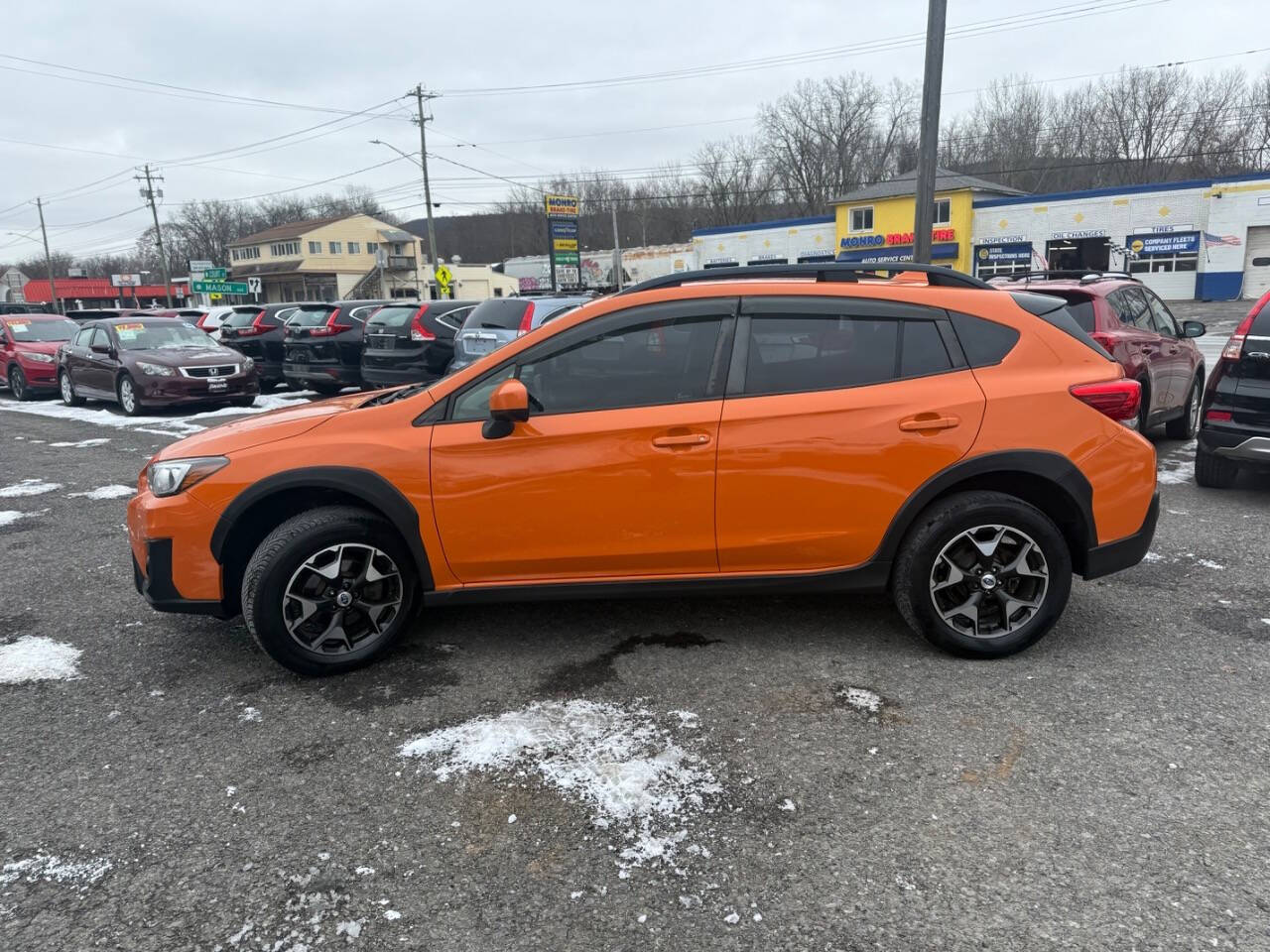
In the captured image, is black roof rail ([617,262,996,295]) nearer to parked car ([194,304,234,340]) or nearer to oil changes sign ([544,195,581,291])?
parked car ([194,304,234,340])

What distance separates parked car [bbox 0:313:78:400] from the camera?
16.5m

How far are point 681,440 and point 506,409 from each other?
737 mm

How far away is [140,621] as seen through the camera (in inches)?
183

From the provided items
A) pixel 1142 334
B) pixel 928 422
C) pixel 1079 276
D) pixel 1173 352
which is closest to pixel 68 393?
pixel 1079 276

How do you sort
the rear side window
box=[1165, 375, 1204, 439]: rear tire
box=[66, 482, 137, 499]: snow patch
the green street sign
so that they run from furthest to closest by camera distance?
the green street sign
box=[1165, 375, 1204, 439]: rear tire
box=[66, 482, 137, 499]: snow patch
the rear side window

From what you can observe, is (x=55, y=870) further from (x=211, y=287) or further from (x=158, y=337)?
(x=211, y=287)

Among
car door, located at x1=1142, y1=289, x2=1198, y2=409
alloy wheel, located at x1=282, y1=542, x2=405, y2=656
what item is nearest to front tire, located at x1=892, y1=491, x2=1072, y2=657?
alloy wheel, located at x1=282, y1=542, x2=405, y2=656

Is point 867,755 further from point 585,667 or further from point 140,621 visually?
point 140,621

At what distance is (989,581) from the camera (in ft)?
12.3

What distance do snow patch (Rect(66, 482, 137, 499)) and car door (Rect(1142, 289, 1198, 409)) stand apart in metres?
9.33

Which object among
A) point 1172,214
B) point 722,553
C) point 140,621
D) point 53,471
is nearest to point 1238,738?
point 722,553

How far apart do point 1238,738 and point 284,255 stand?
91.3 m

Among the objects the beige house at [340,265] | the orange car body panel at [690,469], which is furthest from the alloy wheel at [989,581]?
the beige house at [340,265]

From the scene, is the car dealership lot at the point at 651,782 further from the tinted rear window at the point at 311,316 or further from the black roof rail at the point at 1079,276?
the tinted rear window at the point at 311,316
